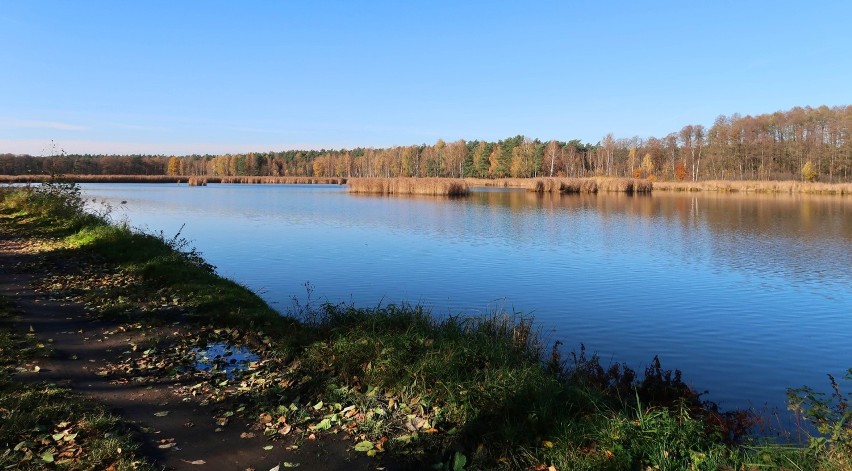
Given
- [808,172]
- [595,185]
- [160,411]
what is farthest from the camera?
[808,172]

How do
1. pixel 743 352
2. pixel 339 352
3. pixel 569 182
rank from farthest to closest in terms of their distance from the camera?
pixel 569 182, pixel 743 352, pixel 339 352

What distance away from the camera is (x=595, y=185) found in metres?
63.3

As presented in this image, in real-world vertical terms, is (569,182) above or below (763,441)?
above

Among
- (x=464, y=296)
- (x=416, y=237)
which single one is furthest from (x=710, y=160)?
(x=464, y=296)

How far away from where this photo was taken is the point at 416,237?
22547mm

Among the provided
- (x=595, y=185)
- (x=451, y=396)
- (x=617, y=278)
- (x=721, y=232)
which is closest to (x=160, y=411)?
(x=451, y=396)

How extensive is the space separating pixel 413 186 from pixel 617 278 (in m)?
44.0

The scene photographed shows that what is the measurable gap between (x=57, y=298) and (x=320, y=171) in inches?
5740

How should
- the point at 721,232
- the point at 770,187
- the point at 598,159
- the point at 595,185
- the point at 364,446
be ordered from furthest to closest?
1. the point at 598,159
2. the point at 595,185
3. the point at 770,187
4. the point at 721,232
5. the point at 364,446

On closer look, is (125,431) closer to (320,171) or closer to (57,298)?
(57,298)

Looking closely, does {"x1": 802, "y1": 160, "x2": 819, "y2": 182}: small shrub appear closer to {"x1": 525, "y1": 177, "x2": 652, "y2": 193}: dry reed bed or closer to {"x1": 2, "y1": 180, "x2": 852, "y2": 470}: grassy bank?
{"x1": 525, "y1": 177, "x2": 652, "y2": 193}: dry reed bed

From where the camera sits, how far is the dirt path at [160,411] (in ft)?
14.5

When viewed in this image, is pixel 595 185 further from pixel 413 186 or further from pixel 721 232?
pixel 721 232

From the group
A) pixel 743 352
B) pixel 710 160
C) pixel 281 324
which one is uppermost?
pixel 710 160
